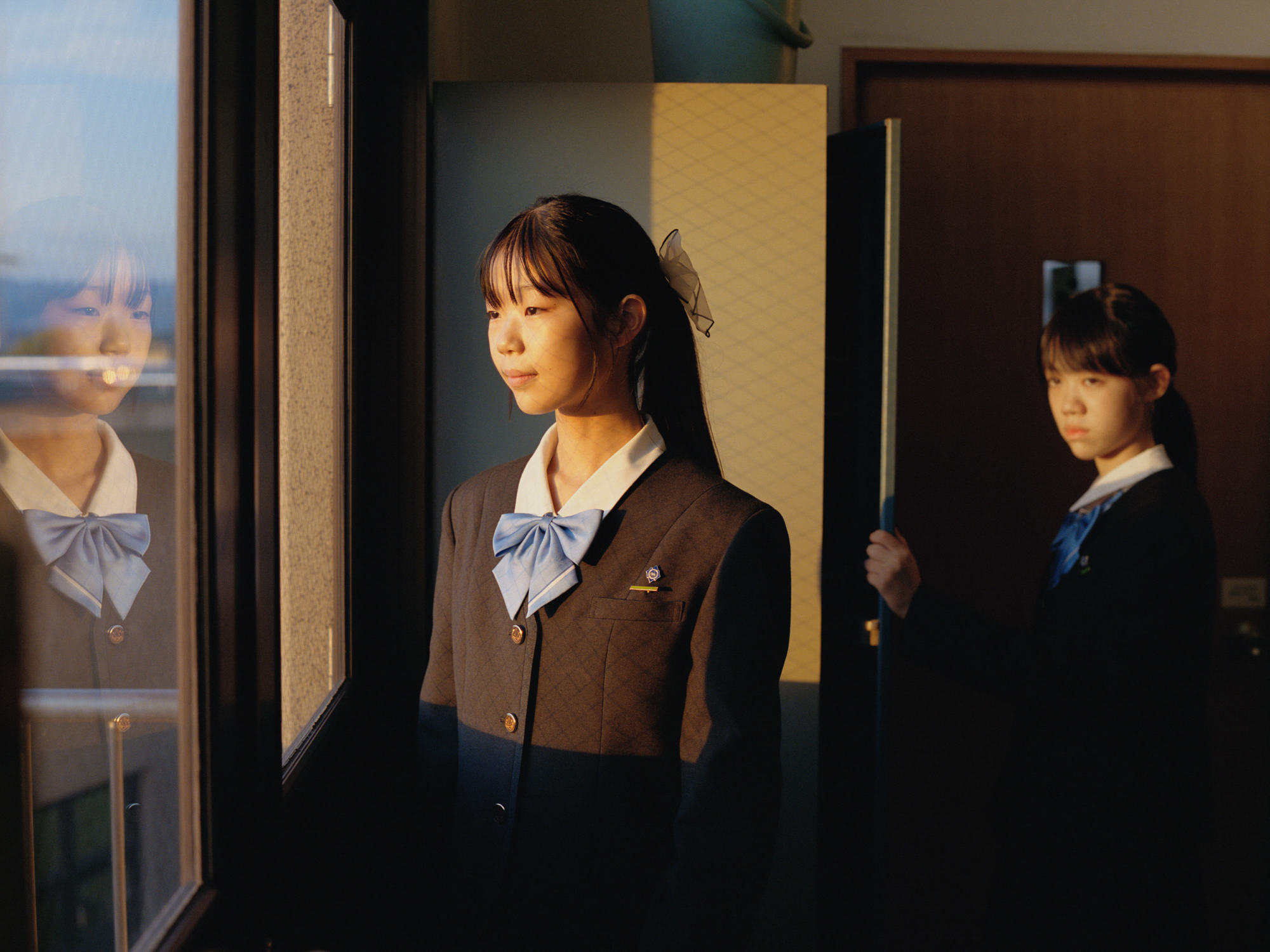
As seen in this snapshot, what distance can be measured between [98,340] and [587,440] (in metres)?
0.47

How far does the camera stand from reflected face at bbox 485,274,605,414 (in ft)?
2.59

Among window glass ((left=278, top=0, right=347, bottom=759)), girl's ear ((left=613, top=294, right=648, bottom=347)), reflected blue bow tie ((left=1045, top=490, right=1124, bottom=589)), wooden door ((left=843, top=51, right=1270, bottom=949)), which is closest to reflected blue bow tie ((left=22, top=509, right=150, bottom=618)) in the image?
window glass ((left=278, top=0, right=347, bottom=759))

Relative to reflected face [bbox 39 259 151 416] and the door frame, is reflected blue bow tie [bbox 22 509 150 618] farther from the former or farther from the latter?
the door frame

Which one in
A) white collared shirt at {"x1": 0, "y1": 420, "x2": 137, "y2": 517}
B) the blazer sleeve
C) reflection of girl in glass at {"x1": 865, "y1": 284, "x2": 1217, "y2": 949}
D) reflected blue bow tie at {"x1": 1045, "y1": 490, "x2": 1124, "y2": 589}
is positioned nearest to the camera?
white collared shirt at {"x1": 0, "y1": 420, "x2": 137, "y2": 517}

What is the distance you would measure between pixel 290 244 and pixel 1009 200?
1.58 meters

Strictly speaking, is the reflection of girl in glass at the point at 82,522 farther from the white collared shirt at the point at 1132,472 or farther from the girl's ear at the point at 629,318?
the white collared shirt at the point at 1132,472

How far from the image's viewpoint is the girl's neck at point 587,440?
86 centimetres

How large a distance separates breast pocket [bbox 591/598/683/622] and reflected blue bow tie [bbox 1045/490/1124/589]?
0.83 metres

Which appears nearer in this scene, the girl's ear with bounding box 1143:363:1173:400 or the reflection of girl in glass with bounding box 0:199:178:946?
the reflection of girl in glass with bounding box 0:199:178:946

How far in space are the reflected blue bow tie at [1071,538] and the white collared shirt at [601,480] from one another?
0.81 m

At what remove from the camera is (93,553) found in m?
0.46

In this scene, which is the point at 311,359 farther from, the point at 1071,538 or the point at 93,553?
the point at 1071,538

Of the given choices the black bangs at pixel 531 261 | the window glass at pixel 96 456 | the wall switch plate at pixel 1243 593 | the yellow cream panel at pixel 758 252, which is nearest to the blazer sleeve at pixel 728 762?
the black bangs at pixel 531 261

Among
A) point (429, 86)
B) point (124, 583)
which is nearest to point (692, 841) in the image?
point (124, 583)
